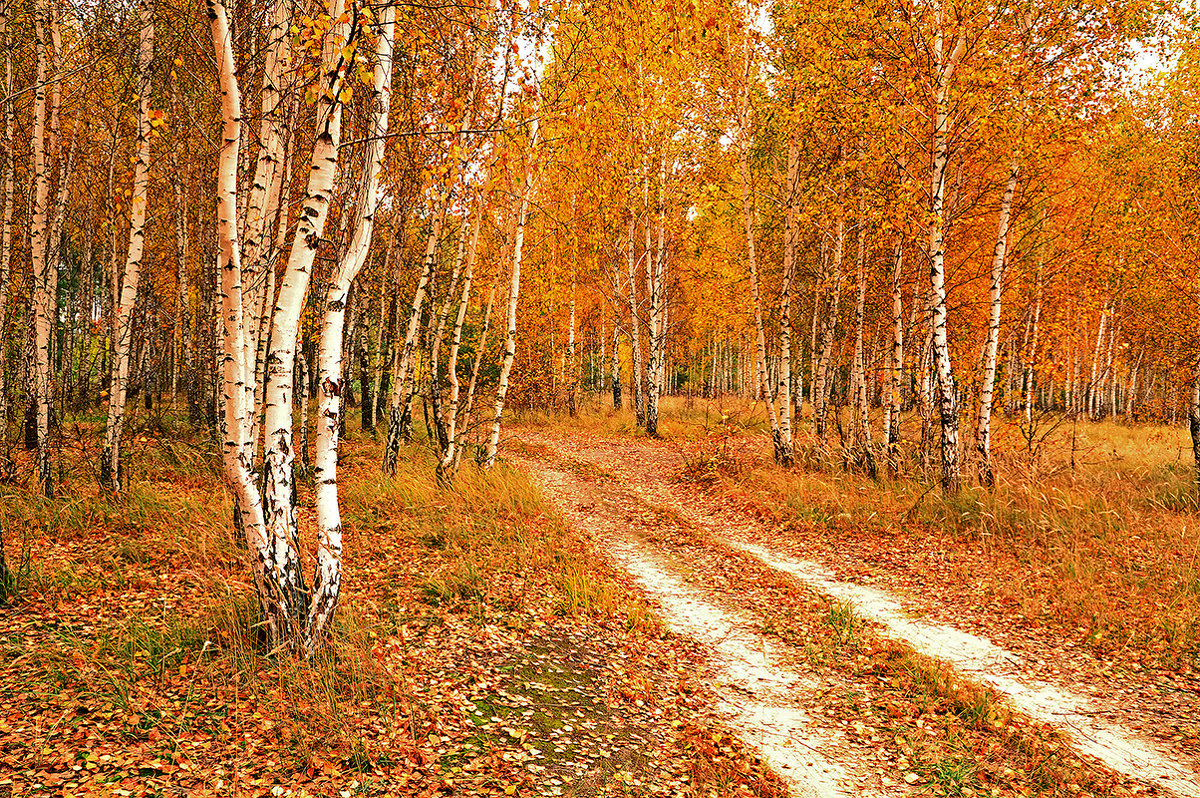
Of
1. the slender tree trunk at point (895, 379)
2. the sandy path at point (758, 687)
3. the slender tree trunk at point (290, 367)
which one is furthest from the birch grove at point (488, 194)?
the sandy path at point (758, 687)

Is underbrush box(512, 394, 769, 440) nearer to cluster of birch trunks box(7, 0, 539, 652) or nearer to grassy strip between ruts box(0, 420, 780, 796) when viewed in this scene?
cluster of birch trunks box(7, 0, 539, 652)

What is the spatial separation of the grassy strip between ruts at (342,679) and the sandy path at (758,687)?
0.88ft

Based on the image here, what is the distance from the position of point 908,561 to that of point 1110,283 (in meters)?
15.6

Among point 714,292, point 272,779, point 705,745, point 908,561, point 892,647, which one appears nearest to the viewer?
point 272,779

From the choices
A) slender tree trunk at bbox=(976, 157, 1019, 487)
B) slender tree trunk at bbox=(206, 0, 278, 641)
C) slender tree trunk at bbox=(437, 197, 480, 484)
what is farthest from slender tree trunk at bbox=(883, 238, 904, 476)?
slender tree trunk at bbox=(206, 0, 278, 641)

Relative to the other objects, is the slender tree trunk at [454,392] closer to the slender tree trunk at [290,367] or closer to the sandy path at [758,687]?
the sandy path at [758,687]

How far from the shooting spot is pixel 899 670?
228 inches

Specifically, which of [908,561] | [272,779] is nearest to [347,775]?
[272,779]

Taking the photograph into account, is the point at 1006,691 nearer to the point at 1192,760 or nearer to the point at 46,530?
the point at 1192,760

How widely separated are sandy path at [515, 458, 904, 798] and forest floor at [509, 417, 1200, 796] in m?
0.02

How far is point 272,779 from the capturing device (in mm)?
3396

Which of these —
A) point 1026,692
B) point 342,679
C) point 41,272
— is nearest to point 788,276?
point 1026,692

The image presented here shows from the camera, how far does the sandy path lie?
14.4 feet

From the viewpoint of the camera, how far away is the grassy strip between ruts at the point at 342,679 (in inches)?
139
